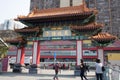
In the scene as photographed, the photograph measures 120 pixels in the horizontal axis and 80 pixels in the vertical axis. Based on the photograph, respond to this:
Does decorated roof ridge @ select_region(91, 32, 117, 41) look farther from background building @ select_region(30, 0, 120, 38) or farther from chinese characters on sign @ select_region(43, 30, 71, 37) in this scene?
background building @ select_region(30, 0, 120, 38)

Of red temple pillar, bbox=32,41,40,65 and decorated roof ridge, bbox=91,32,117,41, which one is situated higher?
decorated roof ridge, bbox=91,32,117,41

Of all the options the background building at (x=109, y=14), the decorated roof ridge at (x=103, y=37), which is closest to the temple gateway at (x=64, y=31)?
the decorated roof ridge at (x=103, y=37)

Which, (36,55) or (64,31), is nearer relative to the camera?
(64,31)

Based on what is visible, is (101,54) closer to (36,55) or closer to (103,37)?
(103,37)

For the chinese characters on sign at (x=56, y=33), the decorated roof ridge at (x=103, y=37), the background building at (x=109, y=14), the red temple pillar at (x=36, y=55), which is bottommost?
the red temple pillar at (x=36, y=55)

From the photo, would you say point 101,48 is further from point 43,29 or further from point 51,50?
point 51,50

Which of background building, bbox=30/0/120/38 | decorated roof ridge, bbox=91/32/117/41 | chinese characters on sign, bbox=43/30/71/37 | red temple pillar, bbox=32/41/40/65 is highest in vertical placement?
background building, bbox=30/0/120/38

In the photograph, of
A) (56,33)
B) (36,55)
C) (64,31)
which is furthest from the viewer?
(36,55)

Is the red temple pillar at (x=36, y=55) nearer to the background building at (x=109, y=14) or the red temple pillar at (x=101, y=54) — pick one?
the red temple pillar at (x=101, y=54)

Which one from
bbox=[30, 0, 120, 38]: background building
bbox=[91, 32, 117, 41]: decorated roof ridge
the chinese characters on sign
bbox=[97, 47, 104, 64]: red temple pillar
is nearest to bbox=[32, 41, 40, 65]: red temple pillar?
the chinese characters on sign

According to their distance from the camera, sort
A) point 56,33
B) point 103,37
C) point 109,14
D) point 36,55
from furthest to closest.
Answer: point 109,14 < point 36,55 < point 56,33 < point 103,37

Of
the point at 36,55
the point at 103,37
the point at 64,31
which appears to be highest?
the point at 64,31

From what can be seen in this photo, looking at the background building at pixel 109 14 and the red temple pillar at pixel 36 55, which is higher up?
the background building at pixel 109 14

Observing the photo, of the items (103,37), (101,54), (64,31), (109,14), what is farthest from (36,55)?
(109,14)
